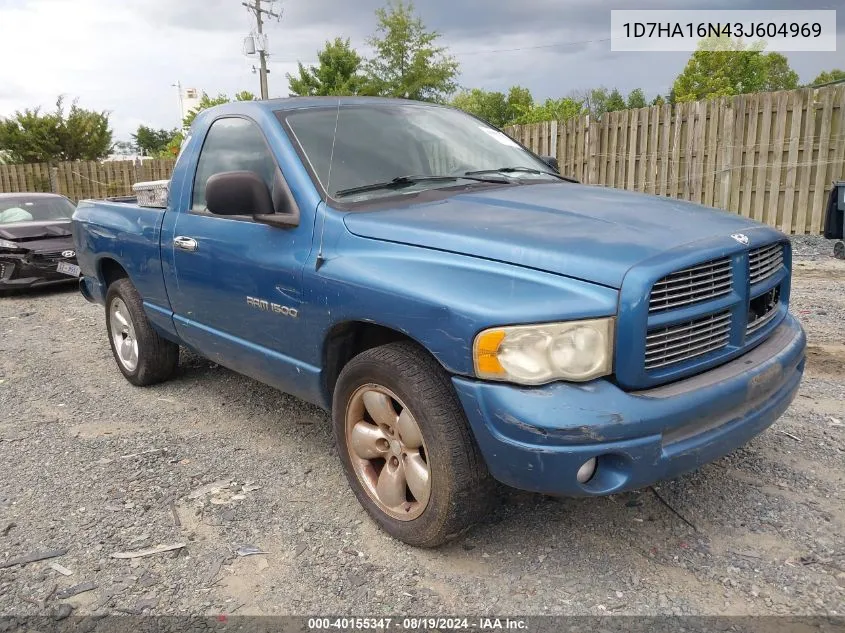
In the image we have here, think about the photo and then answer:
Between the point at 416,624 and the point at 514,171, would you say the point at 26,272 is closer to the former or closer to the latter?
the point at 514,171

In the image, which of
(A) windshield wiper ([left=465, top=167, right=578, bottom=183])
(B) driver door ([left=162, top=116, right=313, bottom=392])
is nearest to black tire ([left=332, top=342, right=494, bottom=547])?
(B) driver door ([left=162, top=116, right=313, bottom=392])

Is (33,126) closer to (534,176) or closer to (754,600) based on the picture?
(534,176)

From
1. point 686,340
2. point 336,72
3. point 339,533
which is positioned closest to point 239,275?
point 339,533

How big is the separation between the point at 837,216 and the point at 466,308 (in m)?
6.71

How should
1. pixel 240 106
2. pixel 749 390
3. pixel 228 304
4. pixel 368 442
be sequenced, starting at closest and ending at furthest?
pixel 749 390, pixel 368 442, pixel 228 304, pixel 240 106

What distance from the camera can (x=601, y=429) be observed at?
2.20 metres

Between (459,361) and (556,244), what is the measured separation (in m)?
0.54

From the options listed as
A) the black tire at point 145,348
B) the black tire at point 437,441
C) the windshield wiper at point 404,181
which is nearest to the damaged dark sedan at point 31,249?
the black tire at point 145,348

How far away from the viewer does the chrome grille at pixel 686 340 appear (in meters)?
2.33

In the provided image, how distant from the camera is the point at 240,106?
380 centimetres

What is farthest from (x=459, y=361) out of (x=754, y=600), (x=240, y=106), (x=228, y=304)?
(x=240, y=106)

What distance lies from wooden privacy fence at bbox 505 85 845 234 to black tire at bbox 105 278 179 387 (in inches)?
→ 319

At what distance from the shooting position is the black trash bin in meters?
7.15

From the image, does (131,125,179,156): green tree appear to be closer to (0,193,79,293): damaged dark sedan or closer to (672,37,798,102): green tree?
(672,37,798,102): green tree
